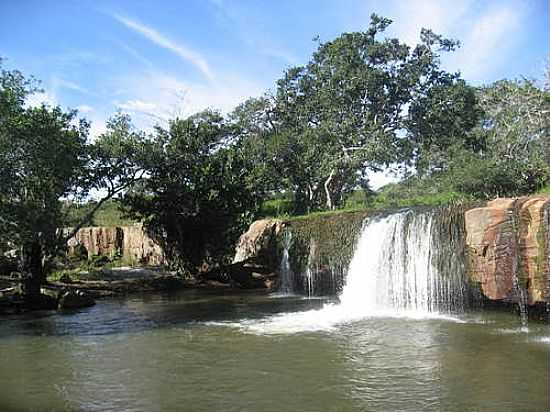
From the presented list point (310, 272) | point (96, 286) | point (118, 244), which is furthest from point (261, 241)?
point (118, 244)

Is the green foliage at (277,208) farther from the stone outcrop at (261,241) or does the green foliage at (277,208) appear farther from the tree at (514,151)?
the tree at (514,151)

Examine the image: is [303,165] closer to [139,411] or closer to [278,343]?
[278,343]

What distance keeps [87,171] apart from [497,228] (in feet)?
36.9

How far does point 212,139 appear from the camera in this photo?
816 inches

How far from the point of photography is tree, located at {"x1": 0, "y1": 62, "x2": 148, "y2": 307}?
1131 cm

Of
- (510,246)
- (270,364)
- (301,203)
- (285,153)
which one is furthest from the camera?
(301,203)

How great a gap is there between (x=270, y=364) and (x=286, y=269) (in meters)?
11.0

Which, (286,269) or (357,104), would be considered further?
(357,104)

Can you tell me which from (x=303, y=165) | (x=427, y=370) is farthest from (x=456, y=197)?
(x=427, y=370)

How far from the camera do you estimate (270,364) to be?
7934 millimetres

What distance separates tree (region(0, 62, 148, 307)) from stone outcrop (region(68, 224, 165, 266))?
25.4 ft

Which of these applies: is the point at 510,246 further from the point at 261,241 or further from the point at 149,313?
the point at 261,241

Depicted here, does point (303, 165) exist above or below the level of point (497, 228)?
above

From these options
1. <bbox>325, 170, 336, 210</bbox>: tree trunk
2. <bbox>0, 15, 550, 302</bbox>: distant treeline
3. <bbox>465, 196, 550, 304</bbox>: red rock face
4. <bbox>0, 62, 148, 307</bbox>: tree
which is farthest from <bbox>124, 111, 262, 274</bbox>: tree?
<bbox>465, 196, 550, 304</bbox>: red rock face
